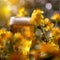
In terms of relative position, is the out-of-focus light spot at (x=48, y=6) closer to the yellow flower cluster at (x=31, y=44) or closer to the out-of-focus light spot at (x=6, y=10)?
the out-of-focus light spot at (x=6, y=10)

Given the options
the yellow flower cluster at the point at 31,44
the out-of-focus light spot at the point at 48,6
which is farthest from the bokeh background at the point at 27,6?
the yellow flower cluster at the point at 31,44

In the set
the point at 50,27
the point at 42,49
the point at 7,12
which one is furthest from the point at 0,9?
the point at 42,49

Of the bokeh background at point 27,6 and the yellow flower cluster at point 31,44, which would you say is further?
the bokeh background at point 27,6

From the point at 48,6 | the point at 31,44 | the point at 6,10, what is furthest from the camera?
the point at 6,10

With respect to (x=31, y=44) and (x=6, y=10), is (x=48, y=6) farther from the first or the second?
(x=31, y=44)

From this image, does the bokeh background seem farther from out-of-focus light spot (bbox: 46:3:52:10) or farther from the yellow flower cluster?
the yellow flower cluster

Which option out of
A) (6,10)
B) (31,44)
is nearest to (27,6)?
(6,10)

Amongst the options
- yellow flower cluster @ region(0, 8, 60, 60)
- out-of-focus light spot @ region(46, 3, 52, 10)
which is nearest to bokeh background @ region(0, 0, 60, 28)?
out-of-focus light spot @ region(46, 3, 52, 10)

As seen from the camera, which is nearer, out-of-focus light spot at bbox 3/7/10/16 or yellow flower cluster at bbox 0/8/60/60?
yellow flower cluster at bbox 0/8/60/60
